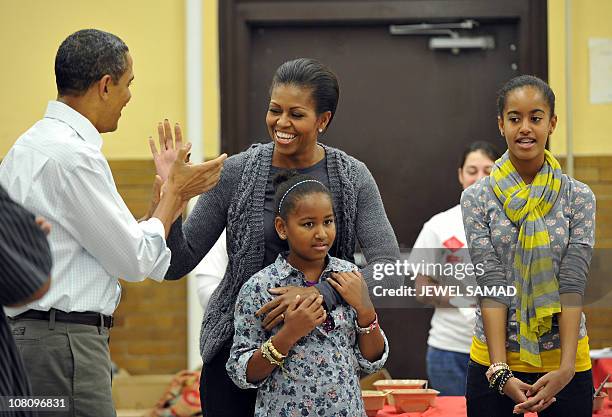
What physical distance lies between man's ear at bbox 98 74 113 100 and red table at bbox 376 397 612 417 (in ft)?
4.92

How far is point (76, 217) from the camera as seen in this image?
289cm

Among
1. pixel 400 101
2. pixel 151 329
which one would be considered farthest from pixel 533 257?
pixel 151 329

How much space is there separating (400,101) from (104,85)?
3.08 metres

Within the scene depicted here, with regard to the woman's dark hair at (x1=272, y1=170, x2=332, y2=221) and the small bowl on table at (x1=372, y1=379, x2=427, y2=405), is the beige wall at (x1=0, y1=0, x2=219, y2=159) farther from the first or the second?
the woman's dark hair at (x1=272, y1=170, x2=332, y2=221)

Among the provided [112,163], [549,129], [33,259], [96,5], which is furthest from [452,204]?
[33,259]

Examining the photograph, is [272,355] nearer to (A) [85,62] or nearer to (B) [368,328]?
(B) [368,328]

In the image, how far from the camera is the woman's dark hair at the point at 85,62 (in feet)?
10.0

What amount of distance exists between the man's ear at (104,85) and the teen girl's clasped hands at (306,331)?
0.58 metres

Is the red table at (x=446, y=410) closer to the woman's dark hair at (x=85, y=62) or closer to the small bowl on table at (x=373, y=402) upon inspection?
the small bowl on table at (x=373, y=402)

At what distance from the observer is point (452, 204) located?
5.88 metres

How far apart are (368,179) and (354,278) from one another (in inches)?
13.8

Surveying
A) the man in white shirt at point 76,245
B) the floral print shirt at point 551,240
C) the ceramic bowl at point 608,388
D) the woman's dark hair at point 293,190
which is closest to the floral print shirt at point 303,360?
the woman's dark hair at point 293,190

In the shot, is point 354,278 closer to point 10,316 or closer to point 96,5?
point 10,316

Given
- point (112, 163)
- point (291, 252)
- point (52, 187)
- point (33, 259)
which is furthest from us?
point (112, 163)
